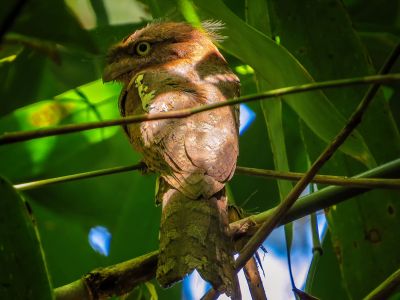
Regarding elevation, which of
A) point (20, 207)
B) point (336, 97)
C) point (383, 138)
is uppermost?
point (336, 97)

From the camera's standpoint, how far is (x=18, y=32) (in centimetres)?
121

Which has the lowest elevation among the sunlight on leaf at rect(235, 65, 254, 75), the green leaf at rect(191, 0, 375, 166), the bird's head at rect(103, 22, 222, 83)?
the green leaf at rect(191, 0, 375, 166)

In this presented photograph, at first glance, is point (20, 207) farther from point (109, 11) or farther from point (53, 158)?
point (53, 158)

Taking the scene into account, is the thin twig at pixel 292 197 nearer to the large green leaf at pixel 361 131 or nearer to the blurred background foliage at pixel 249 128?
the blurred background foliage at pixel 249 128

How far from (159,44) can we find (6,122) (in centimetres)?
143

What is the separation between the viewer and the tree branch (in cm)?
216

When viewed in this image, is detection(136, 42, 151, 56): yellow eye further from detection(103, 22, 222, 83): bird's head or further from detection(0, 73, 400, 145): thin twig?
detection(0, 73, 400, 145): thin twig

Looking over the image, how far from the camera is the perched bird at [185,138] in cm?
214

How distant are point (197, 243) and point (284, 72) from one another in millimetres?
643

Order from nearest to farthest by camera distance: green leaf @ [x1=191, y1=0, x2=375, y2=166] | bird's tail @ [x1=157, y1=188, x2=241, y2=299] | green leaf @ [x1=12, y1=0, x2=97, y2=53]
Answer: green leaf @ [x1=12, y1=0, x2=97, y2=53], bird's tail @ [x1=157, y1=188, x2=241, y2=299], green leaf @ [x1=191, y1=0, x2=375, y2=166]

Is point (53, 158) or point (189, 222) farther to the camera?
point (53, 158)

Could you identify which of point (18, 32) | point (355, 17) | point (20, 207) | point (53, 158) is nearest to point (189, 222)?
point (20, 207)

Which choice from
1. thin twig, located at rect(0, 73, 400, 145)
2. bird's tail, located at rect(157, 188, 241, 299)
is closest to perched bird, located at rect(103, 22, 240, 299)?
bird's tail, located at rect(157, 188, 241, 299)

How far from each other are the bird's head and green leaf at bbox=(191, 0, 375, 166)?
190 centimetres
